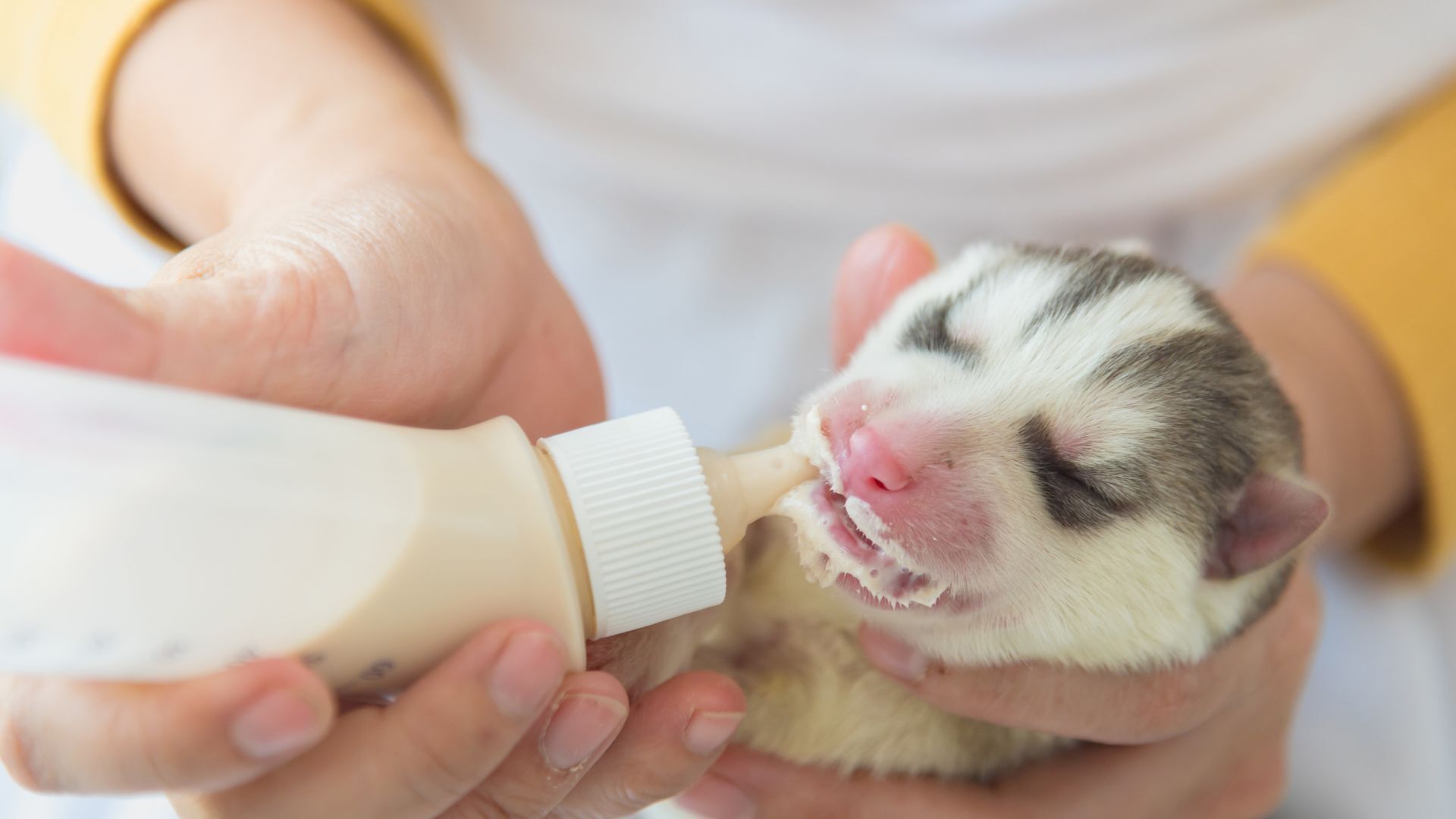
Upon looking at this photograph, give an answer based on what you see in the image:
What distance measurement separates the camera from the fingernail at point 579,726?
0.84 m

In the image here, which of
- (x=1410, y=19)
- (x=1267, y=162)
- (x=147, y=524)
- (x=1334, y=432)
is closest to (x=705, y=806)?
(x=147, y=524)

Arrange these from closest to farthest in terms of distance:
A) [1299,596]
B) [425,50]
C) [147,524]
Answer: [147,524] → [1299,596] → [425,50]

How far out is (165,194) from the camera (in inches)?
55.4

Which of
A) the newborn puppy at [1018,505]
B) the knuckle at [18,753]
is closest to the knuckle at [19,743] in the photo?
the knuckle at [18,753]

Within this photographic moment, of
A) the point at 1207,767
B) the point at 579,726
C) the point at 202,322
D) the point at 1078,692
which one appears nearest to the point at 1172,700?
the point at 1078,692

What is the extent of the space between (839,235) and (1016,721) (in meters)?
1.21

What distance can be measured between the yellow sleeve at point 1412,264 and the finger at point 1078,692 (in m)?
0.87

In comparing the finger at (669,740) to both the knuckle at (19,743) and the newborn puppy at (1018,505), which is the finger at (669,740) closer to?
the newborn puppy at (1018,505)

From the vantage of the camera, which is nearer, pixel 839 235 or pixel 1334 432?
pixel 1334 432

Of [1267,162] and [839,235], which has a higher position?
[1267,162]

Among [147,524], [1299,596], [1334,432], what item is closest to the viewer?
[147,524]

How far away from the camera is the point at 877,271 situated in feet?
4.61

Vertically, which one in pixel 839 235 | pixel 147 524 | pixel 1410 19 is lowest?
pixel 839 235

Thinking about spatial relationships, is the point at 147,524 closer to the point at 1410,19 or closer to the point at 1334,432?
the point at 1334,432
